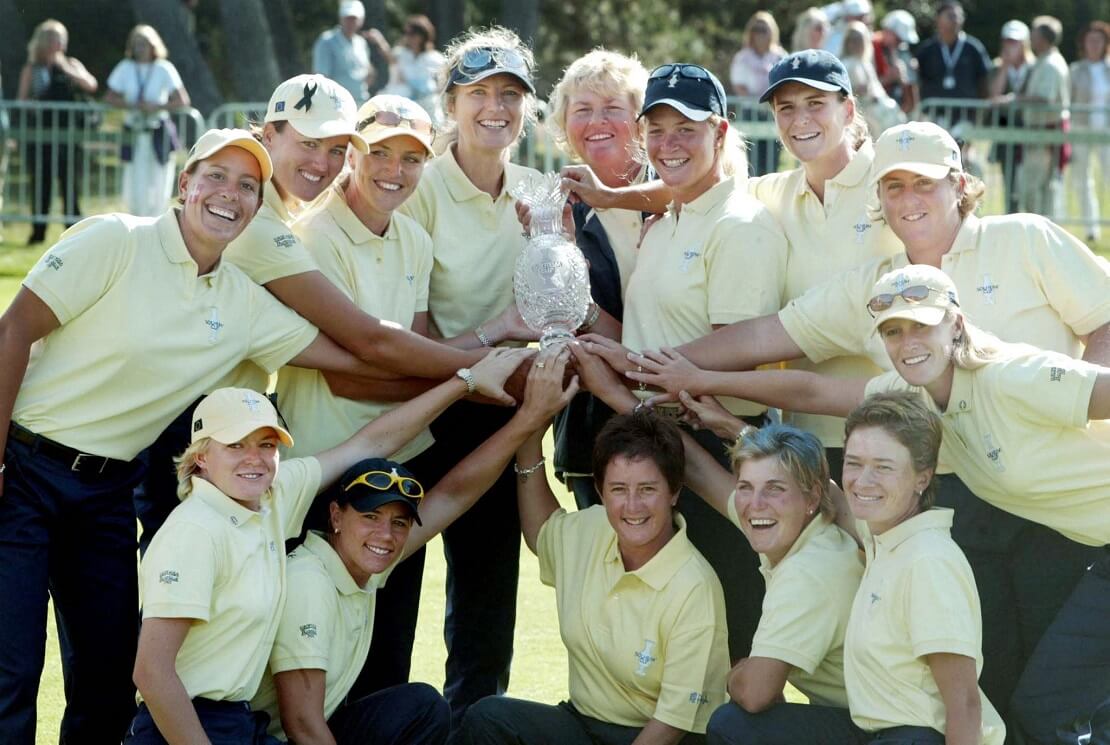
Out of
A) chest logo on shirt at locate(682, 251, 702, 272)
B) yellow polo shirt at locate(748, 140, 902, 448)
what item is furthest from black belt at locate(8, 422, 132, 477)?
yellow polo shirt at locate(748, 140, 902, 448)

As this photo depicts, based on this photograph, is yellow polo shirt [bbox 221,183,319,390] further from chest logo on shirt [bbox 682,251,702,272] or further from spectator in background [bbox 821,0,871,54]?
spectator in background [bbox 821,0,871,54]

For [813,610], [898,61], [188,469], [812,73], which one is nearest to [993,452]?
[813,610]

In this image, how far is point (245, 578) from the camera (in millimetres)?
5102

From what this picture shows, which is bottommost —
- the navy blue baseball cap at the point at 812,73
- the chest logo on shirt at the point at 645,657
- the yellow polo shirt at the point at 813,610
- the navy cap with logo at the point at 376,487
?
the chest logo on shirt at the point at 645,657

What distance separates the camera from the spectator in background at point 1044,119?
57.6ft

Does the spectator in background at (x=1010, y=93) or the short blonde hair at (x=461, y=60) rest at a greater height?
the spectator in background at (x=1010, y=93)

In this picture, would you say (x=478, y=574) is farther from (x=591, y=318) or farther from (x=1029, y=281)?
(x=1029, y=281)

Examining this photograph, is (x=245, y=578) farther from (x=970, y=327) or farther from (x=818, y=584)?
(x=970, y=327)

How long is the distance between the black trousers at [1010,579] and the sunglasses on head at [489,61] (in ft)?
7.38

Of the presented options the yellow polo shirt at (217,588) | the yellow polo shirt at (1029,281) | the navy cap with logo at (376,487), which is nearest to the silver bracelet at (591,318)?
the navy cap with logo at (376,487)

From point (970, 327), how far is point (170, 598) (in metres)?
2.58

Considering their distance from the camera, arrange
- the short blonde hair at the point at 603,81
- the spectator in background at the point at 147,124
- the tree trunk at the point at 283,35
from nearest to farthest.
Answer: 1. the short blonde hair at the point at 603,81
2. the spectator in background at the point at 147,124
3. the tree trunk at the point at 283,35

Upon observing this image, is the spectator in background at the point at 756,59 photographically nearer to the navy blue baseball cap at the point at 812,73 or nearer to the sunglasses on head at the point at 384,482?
the navy blue baseball cap at the point at 812,73

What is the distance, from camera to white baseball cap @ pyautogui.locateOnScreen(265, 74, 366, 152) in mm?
5613
